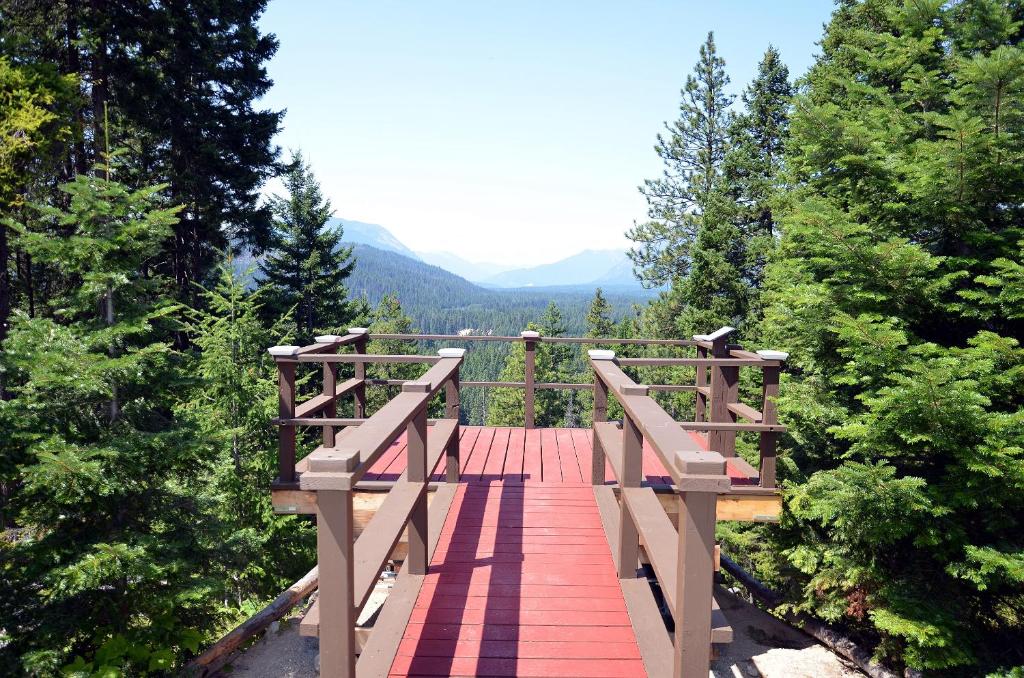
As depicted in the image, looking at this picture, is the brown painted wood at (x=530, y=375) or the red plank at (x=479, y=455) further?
the brown painted wood at (x=530, y=375)

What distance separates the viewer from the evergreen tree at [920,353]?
201 inches

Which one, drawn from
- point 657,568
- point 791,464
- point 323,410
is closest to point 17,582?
point 323,410

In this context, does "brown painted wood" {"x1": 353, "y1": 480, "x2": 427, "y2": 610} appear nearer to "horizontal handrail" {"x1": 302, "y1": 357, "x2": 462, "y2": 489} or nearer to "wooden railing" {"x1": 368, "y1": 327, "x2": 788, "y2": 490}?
"horizontal handrail" {"x1": 302, "y1": 357, "x2": 462, "y2": 489}

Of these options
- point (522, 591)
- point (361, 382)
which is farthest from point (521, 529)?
point (361, 382)

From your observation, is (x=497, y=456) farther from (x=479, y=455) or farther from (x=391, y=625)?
(x=391, y=625)

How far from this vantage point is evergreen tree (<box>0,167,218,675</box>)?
15.0 ft

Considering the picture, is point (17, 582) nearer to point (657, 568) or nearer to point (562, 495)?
point (562, 495)

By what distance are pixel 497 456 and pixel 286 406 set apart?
2244 millimetres

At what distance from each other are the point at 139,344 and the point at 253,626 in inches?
131

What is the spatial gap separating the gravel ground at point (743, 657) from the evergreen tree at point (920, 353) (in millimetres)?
576

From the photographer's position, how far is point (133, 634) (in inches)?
193

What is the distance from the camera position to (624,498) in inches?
131

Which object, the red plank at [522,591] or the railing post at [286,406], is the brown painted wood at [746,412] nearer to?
the red plank at [522,591]

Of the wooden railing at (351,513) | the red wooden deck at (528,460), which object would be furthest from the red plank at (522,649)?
the red wooden deck at (528,460)
